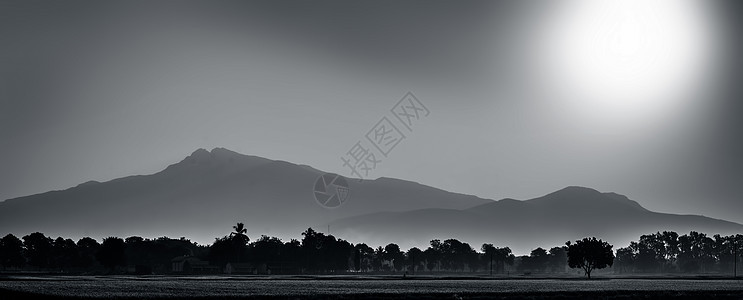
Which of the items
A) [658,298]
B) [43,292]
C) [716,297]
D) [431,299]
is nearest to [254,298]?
[431,299]

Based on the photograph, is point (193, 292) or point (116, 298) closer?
point (116, 298)

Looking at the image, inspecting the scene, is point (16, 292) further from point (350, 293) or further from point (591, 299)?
point (591, 299)

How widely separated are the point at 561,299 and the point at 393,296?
20004mm

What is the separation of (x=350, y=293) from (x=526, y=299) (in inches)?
818

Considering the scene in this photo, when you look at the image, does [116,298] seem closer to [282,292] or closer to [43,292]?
[43,292]

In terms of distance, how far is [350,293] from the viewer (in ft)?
332

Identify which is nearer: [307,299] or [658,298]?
[307,299]

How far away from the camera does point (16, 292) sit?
98875mm

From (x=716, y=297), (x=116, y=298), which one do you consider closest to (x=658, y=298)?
(x=716, y=297)

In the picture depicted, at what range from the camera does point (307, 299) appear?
301 ft

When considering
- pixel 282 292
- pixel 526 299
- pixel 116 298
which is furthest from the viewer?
pixel 282 292

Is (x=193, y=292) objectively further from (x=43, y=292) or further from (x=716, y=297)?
(x=716, y=297)

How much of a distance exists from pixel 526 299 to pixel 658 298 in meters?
17.6

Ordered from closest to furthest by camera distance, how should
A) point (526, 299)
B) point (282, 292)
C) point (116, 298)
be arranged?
point (116, 298), point (526, 299), point (282, 292)
